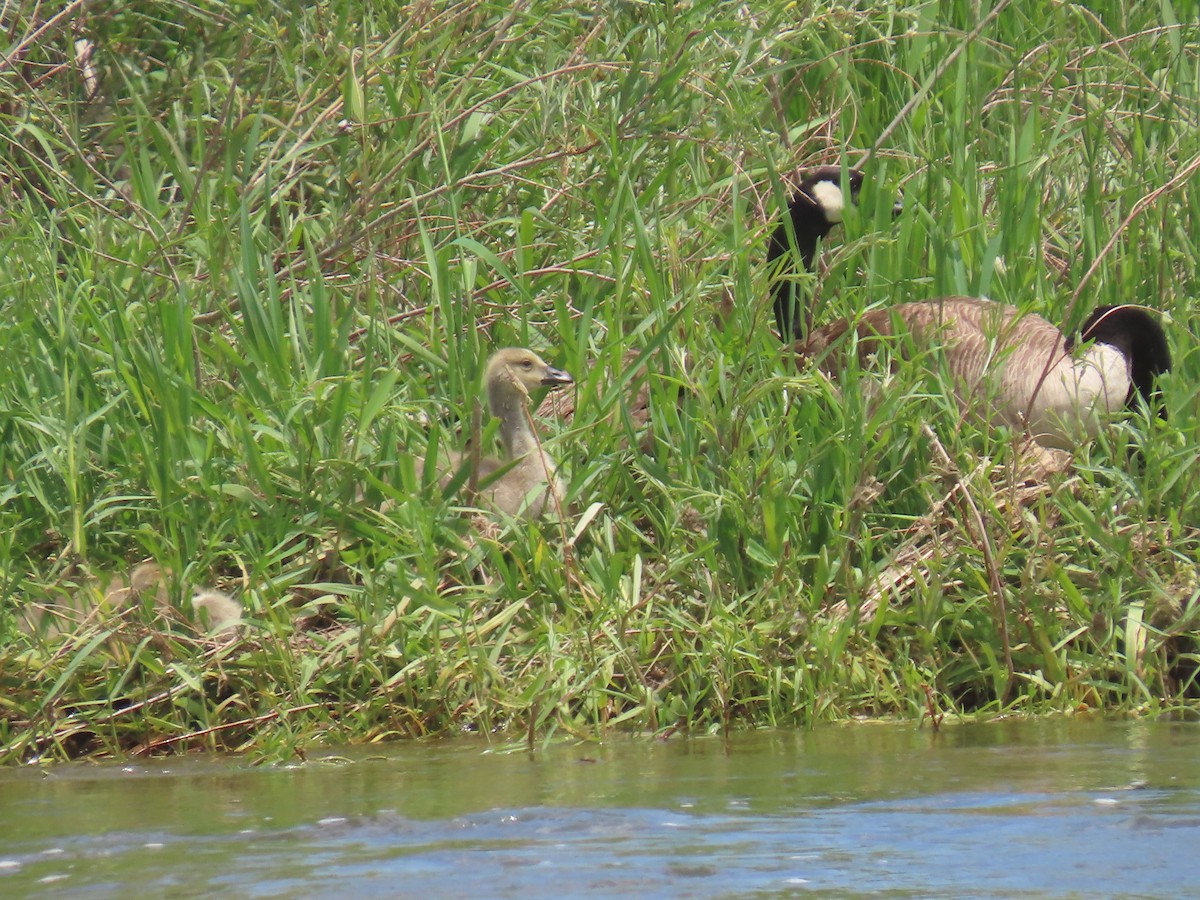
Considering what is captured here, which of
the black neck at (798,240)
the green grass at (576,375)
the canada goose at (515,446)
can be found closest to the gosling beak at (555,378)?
the canada goose at (515,446)

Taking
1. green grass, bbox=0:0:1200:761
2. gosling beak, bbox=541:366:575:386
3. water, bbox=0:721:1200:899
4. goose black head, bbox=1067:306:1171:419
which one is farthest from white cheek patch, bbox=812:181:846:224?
water, bbox=0:721:1200:899

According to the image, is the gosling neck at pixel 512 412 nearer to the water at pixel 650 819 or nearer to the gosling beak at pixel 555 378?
the gosling beak at pixel 555 378

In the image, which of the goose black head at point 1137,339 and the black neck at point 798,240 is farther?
the black neck at point 798,240

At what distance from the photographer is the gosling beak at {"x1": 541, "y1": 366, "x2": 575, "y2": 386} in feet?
19.1

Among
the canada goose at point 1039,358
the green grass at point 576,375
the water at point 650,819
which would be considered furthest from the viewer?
the canada goose at point 1039,358

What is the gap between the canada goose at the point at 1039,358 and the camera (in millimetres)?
5824

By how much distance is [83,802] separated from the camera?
407cm

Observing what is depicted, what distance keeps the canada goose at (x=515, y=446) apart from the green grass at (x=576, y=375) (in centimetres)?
12

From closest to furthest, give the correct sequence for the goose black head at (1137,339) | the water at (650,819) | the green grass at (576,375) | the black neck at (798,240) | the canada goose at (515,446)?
1. the water at (650,819)
2. the green grass at (576,375)
3. the canada goose at (515,446)
4. the goose black head at (1137,339)
5. the black neck at (798,240)

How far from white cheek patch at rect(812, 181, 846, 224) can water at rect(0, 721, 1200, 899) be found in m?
3.01

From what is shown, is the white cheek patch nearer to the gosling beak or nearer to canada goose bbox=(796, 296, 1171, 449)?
canada goose bbox=(796, 296, 1171, 449)

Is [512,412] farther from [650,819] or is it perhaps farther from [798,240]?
[650,819]

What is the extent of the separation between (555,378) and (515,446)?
0.88ft

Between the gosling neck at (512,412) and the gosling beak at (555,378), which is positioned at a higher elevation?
the gosling beak at (555,378)
